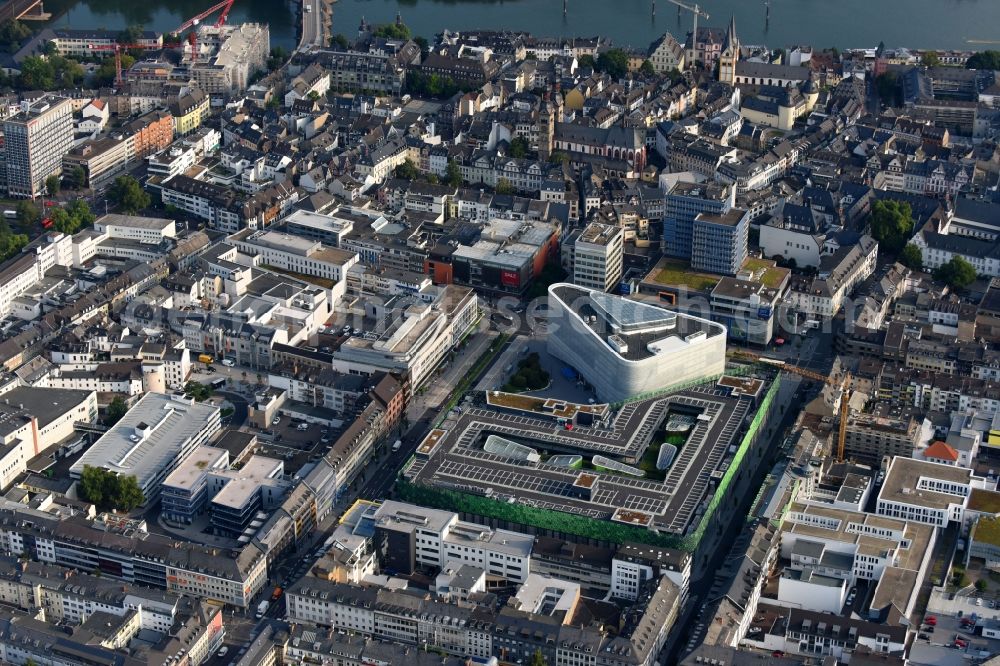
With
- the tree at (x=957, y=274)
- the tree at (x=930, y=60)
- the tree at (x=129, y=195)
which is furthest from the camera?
the tree at (x=930, y=60)

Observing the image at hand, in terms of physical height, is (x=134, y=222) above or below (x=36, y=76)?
below

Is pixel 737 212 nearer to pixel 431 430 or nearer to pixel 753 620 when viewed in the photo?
pixel 431 430

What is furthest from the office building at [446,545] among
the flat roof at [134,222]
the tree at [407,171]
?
the tree at [407,171]

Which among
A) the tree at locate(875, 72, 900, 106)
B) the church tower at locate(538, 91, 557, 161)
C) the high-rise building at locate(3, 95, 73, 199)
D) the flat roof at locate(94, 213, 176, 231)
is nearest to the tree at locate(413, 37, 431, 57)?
the church tower at locate(538, 91, 557, 161)

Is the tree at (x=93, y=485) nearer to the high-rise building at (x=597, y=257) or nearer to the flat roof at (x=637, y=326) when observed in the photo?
the flat roof at (x=637, y=326)

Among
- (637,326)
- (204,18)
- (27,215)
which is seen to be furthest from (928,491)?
(204,18)

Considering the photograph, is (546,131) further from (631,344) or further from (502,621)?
(502,621)
